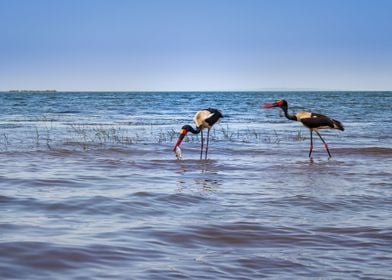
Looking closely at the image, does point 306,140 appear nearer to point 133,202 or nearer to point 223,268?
point 133,202

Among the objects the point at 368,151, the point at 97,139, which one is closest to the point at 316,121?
the point at 368,151

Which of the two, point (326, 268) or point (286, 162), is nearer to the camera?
point (326, 268)

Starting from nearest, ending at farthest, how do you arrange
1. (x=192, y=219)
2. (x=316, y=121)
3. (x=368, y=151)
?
(x=192, y=219) < (x=368, y=151) < (x=316, y=121)

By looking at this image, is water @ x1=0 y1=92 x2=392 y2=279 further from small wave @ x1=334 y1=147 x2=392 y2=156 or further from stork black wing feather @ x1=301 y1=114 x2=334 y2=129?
stork black wing feather @ x1=301 y1=114 x2=334 y2=129

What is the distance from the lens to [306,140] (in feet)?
67.7

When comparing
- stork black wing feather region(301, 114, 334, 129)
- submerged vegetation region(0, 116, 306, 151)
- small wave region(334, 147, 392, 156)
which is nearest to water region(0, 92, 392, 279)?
small wave region(334, 147, 392, 156)

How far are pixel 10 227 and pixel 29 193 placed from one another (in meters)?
2.24

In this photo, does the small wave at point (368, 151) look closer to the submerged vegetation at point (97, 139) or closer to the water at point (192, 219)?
the water at point (192, 219)

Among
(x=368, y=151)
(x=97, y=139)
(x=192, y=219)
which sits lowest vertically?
(x=97, y=139)

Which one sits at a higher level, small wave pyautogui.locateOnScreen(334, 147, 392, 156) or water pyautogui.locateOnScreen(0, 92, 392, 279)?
water pyautogui.locateOnScreen(0, 92, 392, 279)

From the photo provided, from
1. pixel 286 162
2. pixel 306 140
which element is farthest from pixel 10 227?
pixel 306 140

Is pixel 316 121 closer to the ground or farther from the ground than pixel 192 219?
farther from the ground

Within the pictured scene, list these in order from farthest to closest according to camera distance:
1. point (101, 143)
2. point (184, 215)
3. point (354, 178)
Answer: point (101, 143), point (354, 178), point (184, 215)

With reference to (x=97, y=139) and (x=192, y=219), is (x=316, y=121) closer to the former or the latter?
(x=97, y=139)
